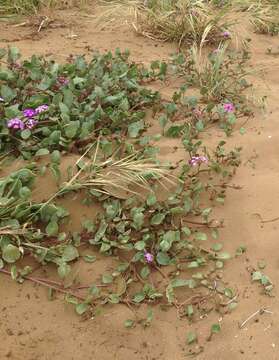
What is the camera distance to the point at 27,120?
300 cm

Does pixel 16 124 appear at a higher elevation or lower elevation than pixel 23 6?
higher

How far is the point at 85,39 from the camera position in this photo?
437 centimetres

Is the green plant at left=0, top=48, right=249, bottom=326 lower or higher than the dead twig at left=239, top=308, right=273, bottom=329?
higher

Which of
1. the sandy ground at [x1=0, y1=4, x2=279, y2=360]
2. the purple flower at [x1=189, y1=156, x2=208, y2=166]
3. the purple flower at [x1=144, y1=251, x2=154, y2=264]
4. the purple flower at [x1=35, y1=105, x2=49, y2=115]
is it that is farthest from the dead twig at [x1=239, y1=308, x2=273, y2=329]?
the purple flower at [x1=35, y1=105, x2=49, y2=115]

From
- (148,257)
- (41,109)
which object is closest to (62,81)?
(41,109)

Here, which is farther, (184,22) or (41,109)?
(184,22)

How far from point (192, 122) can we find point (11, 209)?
1297 mm

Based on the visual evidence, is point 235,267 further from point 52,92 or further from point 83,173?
point 52,92

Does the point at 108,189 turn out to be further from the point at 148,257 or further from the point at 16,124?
the point at 16,124

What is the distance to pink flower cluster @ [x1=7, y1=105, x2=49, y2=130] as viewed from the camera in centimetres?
291

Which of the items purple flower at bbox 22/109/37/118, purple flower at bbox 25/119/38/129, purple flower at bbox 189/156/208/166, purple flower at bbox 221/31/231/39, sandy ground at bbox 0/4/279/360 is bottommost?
sandy ground at bbox 0/4/279/360

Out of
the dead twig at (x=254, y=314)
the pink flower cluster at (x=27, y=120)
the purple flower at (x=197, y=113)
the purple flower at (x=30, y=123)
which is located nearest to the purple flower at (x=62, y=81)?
the pink flower cluster at (x=27, y=120)

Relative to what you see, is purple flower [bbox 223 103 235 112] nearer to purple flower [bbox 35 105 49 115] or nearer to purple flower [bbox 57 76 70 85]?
purple flower [bbox 57 76 70 85]

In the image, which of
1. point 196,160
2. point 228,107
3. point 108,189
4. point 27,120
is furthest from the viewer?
point 228,107
